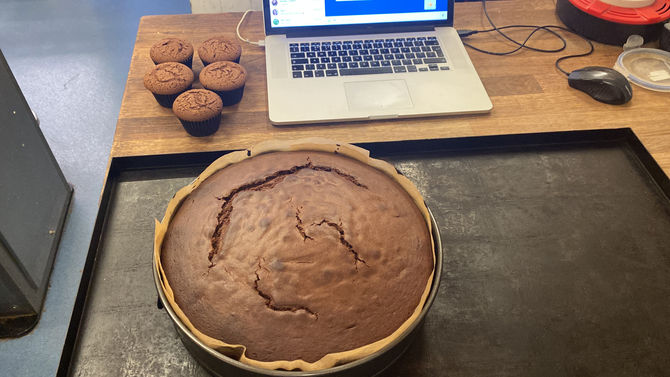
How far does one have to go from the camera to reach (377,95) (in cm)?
123

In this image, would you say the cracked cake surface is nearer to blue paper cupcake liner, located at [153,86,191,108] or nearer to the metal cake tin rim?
the metal cake tin rim

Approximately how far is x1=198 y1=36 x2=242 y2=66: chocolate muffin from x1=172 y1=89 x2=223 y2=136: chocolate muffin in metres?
0.17

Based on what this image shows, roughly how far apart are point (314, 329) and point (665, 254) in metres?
0.69

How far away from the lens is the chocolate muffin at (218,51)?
4.16 ft

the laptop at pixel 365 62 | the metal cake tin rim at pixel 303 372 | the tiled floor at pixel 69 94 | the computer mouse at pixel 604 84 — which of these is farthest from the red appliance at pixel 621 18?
the tiled floor at pixel 69 94

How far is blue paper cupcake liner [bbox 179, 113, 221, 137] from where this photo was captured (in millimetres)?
1112

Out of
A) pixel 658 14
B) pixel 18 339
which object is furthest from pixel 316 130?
pixel 18 339

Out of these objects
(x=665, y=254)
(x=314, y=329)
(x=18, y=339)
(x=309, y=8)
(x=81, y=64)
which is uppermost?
(x=309, y=8)

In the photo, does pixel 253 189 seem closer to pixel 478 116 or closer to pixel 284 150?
pixel 284 150

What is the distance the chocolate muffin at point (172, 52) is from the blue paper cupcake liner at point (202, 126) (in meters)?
0.23

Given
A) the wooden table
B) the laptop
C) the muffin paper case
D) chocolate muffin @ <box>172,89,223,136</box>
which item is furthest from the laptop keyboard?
the muffin paper case

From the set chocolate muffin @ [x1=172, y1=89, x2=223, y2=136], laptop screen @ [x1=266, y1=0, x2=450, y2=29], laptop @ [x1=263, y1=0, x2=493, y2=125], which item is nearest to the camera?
chocolate muffin @ [x1=172, y1=89, x2=223, y2=136]

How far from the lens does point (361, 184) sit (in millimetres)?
856

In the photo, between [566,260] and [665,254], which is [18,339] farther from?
[665,254]
